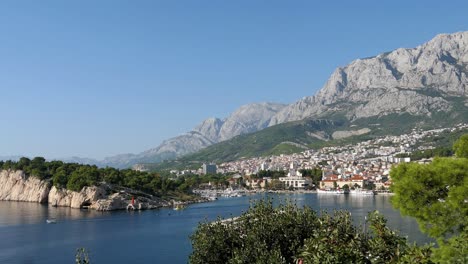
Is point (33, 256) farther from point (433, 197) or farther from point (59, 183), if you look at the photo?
point (59, 183)

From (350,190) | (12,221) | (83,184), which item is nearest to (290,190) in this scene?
(350,190)

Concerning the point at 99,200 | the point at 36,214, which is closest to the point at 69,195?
the point at 99,200

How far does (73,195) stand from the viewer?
88.5m

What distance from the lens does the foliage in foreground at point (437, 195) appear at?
13.4 m

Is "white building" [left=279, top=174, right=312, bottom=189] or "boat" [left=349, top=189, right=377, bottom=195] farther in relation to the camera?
"white building" [left=279, top=174, right=312, bottom=189]

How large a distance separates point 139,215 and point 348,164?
118883 mm

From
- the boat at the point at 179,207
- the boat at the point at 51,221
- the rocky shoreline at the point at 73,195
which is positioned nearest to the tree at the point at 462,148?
the boat at the point at 51,221

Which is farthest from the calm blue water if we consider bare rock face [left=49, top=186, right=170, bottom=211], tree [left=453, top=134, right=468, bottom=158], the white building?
the white building

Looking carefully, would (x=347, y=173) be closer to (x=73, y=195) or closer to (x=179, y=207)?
(x=179, y=207)

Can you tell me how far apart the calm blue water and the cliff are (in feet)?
13.9

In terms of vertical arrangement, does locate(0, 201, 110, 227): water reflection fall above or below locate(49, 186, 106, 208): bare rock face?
below

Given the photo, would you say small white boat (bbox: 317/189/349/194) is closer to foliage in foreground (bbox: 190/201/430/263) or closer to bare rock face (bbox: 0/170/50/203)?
bare rock face (bbox: 0/170/50/203)

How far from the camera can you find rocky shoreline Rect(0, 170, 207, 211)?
86125 mm

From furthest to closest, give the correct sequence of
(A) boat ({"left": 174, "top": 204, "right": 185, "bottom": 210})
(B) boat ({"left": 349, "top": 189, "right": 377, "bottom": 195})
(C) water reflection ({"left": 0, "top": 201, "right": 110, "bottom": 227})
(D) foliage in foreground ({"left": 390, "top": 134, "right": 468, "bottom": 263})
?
(B) boat ({"left": 349, "top": 189, "right": 377, "bottom": 195}), (A) boat ({"left": 174, "top": 204, "right": 185, "bottom": 210}), (C) water reflection ({"left": 0, "top": 201, "right": 110, "bottom": 227}), (D) foliage in foreground ({"left": 390, "top": 134, "right": 468, "bottom": 263})
